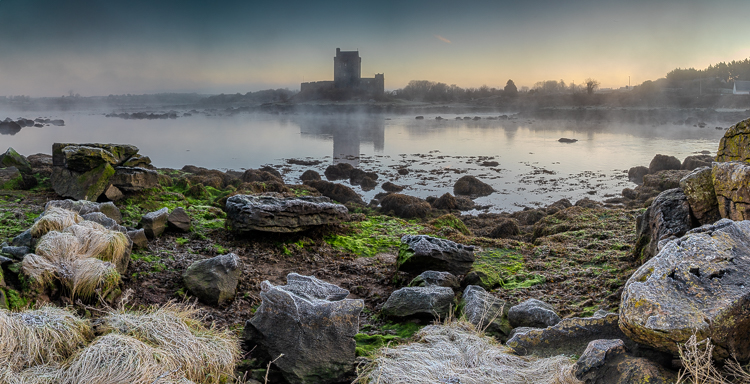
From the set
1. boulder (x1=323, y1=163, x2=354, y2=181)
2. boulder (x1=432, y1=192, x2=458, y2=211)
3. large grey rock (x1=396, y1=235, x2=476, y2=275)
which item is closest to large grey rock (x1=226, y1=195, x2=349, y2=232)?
large grey rock (x1=396, y1=235, x2=476, y2=275)

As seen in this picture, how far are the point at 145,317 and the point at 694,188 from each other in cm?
708

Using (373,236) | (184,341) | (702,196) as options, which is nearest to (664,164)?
(373,236)

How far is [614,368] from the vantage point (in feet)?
11.4

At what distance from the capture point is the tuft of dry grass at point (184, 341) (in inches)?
155

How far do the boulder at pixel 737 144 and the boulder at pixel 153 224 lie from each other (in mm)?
9290

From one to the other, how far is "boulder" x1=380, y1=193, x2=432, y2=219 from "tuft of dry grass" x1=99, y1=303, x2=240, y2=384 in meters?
10.5

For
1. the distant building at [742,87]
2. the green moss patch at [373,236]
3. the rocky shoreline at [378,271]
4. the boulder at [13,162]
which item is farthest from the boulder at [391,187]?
the distant building at [742,87]

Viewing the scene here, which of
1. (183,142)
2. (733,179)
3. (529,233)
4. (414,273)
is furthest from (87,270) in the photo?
(183,142)

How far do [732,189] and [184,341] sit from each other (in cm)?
649

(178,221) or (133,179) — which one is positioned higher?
(133,179)

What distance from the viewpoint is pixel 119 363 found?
3576mm

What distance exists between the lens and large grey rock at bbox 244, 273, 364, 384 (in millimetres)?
4480

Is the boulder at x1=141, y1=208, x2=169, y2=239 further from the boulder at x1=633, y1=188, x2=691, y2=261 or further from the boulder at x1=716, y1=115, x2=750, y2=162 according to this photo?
the boulder at x1=716, y1=115, x2=750, y2=162

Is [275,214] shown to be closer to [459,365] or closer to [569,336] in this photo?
[459,365]
